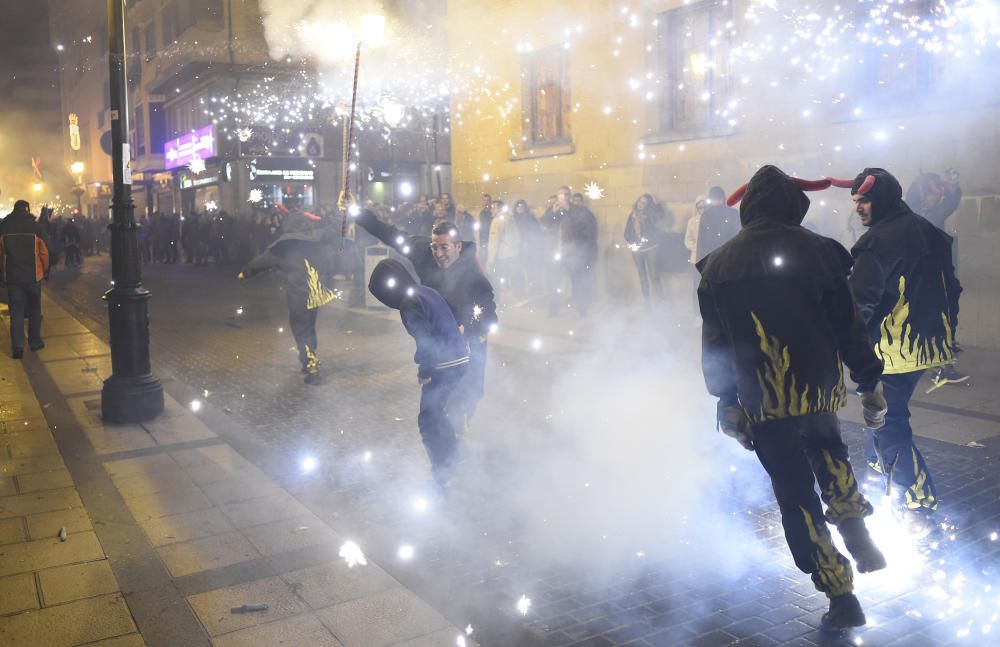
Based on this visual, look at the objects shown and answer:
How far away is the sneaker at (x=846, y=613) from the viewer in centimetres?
332

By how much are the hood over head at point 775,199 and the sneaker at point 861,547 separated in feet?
3.93

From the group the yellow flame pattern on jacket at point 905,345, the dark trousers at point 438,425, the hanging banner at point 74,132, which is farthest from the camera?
the hanging banner at point 74,132

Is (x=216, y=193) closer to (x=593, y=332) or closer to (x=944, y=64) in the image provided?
(x=593, y=332)

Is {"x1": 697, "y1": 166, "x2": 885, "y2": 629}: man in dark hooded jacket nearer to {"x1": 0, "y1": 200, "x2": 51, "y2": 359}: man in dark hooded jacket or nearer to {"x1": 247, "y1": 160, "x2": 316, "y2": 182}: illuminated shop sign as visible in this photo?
{"x1": 0, "y1": 200, "x2": 51, "y2": 359}: man in dark hooded jacket

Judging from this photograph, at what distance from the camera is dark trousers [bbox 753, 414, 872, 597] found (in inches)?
133

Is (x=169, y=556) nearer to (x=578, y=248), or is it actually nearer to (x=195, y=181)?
(x=578, y=248)

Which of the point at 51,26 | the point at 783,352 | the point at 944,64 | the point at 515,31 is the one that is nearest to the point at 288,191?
the point at 515,31

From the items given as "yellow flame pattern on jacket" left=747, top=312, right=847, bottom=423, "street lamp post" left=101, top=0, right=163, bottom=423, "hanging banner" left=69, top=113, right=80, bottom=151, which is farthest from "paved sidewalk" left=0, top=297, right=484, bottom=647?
"hanging banner" left=69, top=113, right=80, bottom=151

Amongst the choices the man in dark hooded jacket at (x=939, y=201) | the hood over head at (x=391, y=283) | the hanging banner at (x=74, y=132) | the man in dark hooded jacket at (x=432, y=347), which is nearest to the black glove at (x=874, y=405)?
the man in dark hooded jacket at (x=432, y=347)

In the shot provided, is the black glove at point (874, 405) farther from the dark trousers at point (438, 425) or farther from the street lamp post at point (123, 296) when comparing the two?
the street lamp post at point (123, 296)

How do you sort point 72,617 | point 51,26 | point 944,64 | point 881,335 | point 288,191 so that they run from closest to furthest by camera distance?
point 72,617 → point 881,335 → point 944,64 → point 288,191 → point 51,26

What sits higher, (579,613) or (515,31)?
(515,31)

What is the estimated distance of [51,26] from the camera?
2562 inches

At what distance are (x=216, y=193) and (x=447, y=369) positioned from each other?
28.3 meters
